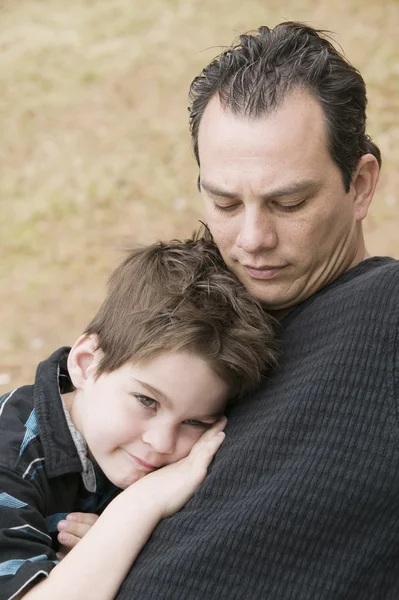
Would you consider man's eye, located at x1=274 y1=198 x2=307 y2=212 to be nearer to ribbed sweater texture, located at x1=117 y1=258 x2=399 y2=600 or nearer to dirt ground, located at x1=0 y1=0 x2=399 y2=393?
ribbed sweater texture, located at x1=117 y1=258 x2=399 y2=600

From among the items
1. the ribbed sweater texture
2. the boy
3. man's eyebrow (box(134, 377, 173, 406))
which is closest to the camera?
the ribbed sweater texture

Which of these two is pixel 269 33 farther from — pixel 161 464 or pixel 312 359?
pixel 161 464

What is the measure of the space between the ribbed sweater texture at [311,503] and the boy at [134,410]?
0.09m

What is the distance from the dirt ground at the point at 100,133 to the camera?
19.9 feet

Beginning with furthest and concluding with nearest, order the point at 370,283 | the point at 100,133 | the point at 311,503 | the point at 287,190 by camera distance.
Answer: the point at 100,133 < the point at 287,190 < the point at 370,283 < the point at 311,503

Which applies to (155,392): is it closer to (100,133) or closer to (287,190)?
(287,190)

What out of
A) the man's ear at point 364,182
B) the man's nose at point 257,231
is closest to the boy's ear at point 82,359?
the man's nose at point 257,231

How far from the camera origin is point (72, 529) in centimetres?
213

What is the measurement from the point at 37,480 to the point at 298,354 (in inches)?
23.3

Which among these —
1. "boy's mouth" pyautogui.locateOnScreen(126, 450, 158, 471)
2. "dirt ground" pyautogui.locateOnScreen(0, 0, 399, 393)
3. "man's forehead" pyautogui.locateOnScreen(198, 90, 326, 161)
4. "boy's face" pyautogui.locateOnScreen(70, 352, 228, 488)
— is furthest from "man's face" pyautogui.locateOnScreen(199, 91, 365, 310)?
"dirt ground" pyautogui.locateOnScreen(0, 0, 399, 393)

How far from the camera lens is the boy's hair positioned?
2.10 meters

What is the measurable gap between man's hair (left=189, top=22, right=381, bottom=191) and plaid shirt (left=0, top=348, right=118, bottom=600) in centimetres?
73

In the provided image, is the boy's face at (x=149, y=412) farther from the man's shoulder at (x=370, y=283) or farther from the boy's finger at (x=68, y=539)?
the man's shoulder at (x=370, y=283)

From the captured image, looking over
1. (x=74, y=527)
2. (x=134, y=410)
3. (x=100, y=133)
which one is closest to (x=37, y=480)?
(x=74, y=527)
